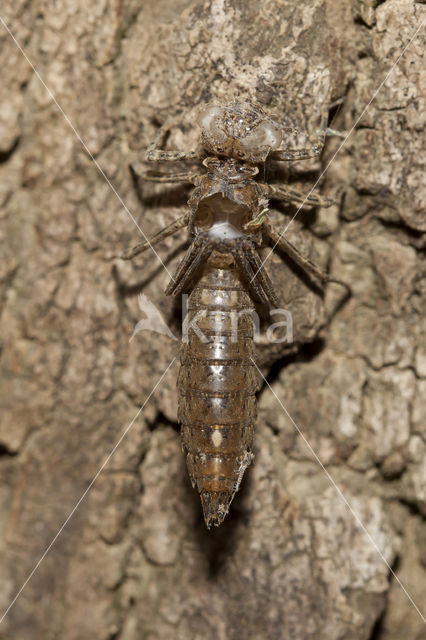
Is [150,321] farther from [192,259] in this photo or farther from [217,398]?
[217,398]

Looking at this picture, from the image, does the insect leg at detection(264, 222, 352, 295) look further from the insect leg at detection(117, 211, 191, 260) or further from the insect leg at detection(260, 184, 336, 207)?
the insect leg at detection(117, 211, 191, 260)

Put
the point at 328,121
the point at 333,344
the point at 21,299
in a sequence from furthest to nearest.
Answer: the point at 21,299
the point at 333,344
the point at 328,121

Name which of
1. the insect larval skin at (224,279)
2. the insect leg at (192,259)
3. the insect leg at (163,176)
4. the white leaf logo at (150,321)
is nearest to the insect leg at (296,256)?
the insect larval skin at (224,279)

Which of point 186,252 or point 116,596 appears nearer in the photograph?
point 186,252

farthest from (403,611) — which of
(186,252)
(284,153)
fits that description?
(284,153)

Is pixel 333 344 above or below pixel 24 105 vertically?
below

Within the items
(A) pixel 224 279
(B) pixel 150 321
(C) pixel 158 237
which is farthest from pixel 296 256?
(B) pixel 150 321

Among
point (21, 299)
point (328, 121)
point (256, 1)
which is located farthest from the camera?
point (21, 299)

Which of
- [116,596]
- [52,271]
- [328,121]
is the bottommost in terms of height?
[116,596]

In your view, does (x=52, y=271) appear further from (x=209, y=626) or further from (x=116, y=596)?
(x=209, y=626)
